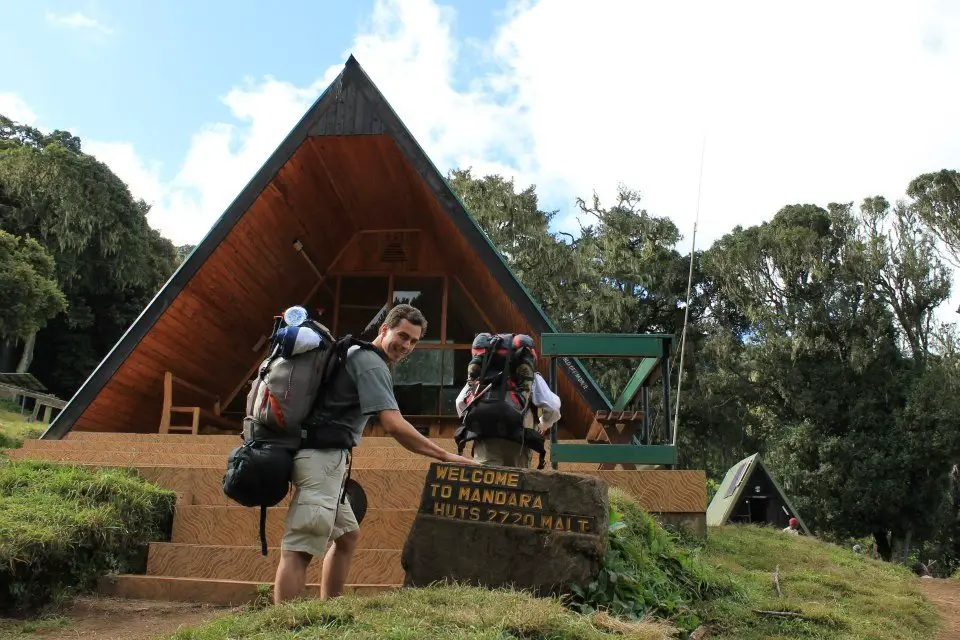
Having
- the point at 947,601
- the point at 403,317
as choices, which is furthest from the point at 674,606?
the point at 947,601

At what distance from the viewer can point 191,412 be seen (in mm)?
10094

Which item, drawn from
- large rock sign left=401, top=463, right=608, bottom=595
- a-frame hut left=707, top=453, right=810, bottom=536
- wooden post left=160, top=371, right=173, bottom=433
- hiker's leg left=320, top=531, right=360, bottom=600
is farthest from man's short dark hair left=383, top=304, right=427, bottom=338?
a-frame hut left=707, top=453, right=810, bottom=536

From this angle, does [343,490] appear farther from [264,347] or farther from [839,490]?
[839,490]

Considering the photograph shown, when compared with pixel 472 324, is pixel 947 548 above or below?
below

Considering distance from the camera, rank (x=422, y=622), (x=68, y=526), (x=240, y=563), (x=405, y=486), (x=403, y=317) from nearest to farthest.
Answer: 1. (x=422, y=622)
2. (x=403, y=317)
3. (x=68, y=526)
4. (x=240, y=563)
5. (x=405, y=486)

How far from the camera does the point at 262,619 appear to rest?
2.67 metres

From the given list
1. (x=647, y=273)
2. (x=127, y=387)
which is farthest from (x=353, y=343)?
(x=647, y=273)


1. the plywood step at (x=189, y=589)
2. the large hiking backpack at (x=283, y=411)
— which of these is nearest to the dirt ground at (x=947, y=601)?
the plywood step at (x=189, y=589)

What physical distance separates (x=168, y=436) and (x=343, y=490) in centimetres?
636

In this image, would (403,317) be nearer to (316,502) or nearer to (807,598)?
(316,502)

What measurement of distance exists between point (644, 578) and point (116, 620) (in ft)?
9.14


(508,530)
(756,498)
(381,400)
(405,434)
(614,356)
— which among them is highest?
(614,356)

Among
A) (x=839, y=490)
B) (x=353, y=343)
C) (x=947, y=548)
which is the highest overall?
(x=353, y=343)

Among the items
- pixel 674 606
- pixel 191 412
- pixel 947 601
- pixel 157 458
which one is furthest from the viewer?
pixel 191 412
